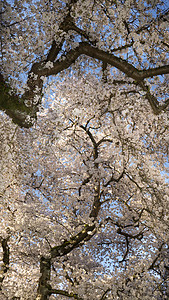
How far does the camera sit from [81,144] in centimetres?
1116

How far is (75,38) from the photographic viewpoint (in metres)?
5.57

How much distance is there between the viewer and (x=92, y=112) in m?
9.55

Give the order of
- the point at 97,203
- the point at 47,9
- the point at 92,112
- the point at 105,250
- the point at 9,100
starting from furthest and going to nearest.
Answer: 1. the point at 105,250
2. the point at 92,112
3. the point at 97,203
4. the point at 47,9
5. the point at 9,100

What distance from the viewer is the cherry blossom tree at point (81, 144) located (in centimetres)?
497

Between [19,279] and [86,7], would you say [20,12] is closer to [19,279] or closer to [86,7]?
[86,7]

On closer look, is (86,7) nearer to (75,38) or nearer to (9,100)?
(75,38)

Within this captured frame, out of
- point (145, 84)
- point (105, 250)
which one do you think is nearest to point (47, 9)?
point (145, 84)

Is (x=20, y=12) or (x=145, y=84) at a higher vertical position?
(x=20, y=12)

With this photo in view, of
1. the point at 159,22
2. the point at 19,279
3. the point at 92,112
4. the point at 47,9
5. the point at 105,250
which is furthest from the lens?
the point at 105,250

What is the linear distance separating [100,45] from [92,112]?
4.22 m

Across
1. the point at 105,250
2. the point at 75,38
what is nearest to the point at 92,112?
the point at 75,38

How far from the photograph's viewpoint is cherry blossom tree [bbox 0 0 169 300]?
4.97 metres

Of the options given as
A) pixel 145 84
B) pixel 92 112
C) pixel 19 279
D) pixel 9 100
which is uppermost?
pixel 92 112

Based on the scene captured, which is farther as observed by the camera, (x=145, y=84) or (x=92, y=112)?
(x=92, y=112)
